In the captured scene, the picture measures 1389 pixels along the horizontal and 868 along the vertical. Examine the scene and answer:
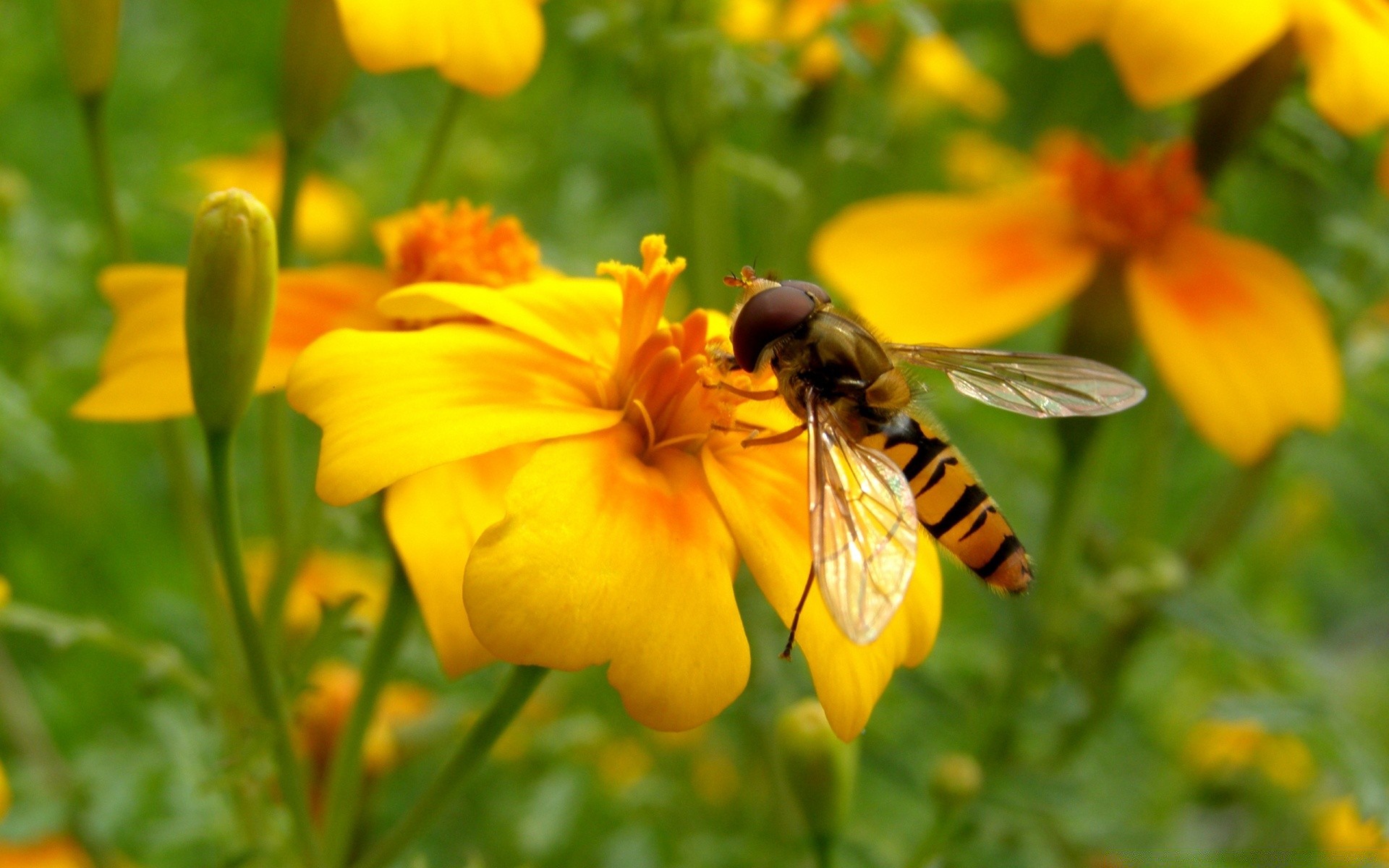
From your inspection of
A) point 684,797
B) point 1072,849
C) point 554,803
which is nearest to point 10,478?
point 554,803

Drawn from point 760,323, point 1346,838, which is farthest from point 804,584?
point 1346,838

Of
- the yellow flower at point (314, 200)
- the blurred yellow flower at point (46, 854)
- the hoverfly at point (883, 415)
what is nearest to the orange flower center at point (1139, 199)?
the hoverfly at point (883, 415)

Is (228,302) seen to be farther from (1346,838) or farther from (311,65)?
(1346,838)

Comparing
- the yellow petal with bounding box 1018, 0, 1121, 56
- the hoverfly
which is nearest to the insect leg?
the hoverfly

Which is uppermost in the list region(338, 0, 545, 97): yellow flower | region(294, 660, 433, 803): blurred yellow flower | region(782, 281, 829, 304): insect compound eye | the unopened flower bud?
region(338, 0, 545, 97): yellow flower

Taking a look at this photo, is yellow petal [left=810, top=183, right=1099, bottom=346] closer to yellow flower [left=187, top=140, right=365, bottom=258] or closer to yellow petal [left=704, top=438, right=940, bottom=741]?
yellow petal [left=704, top=438, right=940, bottom=741]

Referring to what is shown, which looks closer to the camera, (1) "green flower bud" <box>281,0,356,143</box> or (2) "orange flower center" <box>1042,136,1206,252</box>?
(1) "green flower bud" <box>281,0,356,143</box>

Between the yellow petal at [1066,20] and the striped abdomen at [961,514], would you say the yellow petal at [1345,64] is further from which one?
the striped abdomen at [961,514]

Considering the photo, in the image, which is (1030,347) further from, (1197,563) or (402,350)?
(402,350)
